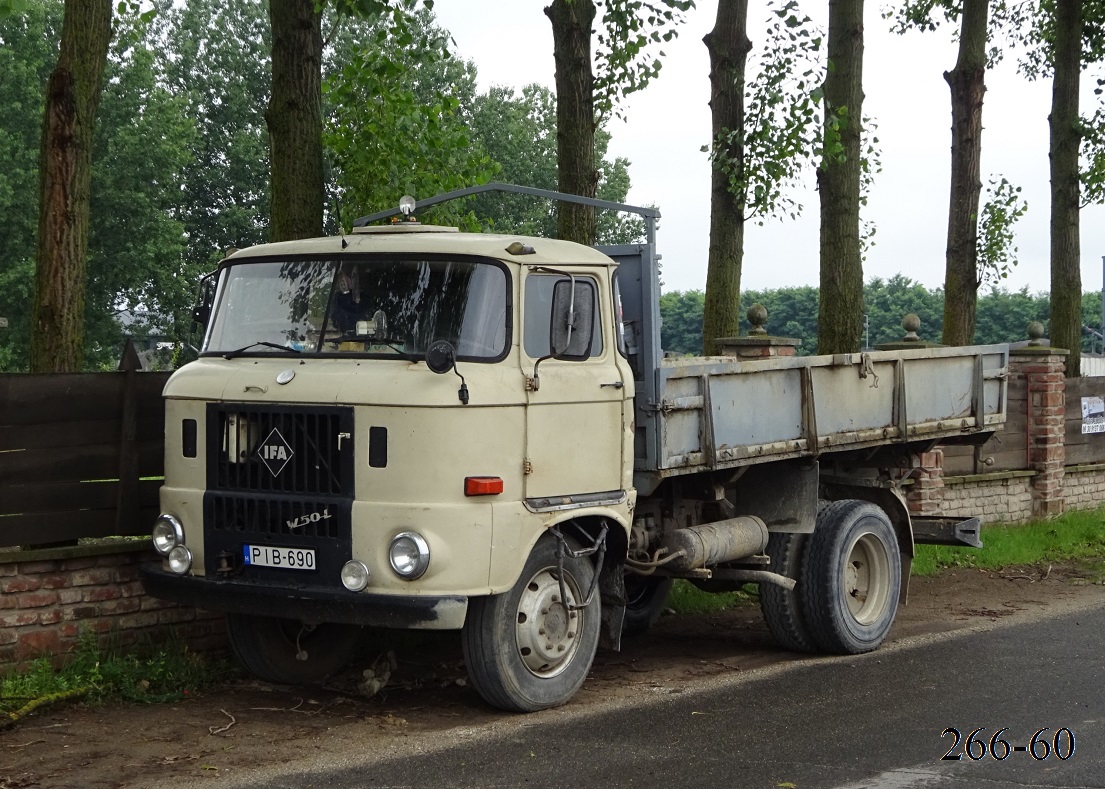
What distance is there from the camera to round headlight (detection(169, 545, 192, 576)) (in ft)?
26.2

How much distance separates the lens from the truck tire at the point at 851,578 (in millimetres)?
9766

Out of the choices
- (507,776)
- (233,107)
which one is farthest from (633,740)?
(233,107)

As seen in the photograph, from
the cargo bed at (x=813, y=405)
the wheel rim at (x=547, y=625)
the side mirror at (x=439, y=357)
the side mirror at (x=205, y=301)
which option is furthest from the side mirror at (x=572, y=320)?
the side mirror at (x=205, y=301)

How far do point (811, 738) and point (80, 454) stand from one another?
455 cm

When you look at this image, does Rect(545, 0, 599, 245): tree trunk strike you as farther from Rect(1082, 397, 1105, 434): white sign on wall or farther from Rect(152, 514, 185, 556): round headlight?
Rect(1082, 397, 1105, 434): white sign on wall

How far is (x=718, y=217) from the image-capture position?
55.3 feet

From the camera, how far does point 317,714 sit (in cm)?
798

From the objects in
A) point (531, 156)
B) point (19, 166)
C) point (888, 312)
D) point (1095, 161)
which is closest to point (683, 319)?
point (888, 312)

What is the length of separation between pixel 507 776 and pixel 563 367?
7.83ft

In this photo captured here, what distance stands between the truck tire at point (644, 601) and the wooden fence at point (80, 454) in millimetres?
3564

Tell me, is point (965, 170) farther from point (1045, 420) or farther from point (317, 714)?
point (317, 714)

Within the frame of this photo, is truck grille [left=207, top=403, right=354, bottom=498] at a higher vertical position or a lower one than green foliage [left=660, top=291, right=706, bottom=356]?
lower

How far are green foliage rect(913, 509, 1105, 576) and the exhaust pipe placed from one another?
15.5ft

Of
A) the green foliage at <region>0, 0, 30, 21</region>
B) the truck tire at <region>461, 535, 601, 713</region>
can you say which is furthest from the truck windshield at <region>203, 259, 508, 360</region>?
the green foliage at <region>0, 0, 30, 21</region>
